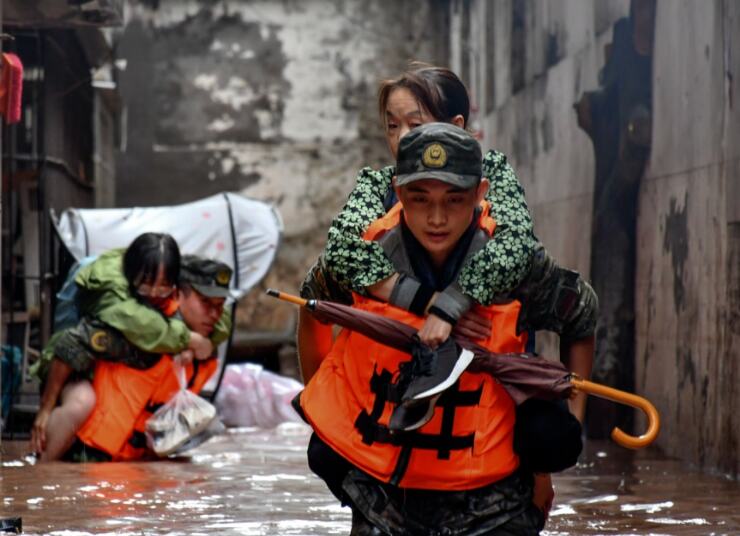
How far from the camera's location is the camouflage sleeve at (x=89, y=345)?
26.8 feet

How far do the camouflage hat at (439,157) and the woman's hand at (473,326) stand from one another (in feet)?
1.14

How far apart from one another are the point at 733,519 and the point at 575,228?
566 cm

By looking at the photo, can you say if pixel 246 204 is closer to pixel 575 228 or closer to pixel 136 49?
pixel 575 228

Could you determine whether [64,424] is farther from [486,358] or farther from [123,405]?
[486,358]

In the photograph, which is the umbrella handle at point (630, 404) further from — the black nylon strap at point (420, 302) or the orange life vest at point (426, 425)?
the black nylon strap at point (420, 302)

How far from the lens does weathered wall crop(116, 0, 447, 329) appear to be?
766 inches

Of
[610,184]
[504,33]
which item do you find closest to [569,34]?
[610,184]

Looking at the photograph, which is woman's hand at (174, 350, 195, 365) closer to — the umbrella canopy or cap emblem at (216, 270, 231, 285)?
cap emblem at (216, 270, 231, 285)

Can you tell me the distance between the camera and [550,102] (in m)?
12.4

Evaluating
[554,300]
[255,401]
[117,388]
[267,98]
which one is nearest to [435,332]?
[554,300]

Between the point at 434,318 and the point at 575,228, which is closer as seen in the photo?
the point at 434,318

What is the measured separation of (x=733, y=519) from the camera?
582 cm

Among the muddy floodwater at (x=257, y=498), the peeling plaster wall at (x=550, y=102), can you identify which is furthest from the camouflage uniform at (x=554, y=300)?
the peeling plaster wall at (x=550, y=102)

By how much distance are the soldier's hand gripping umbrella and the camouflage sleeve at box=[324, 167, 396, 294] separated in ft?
0.39
